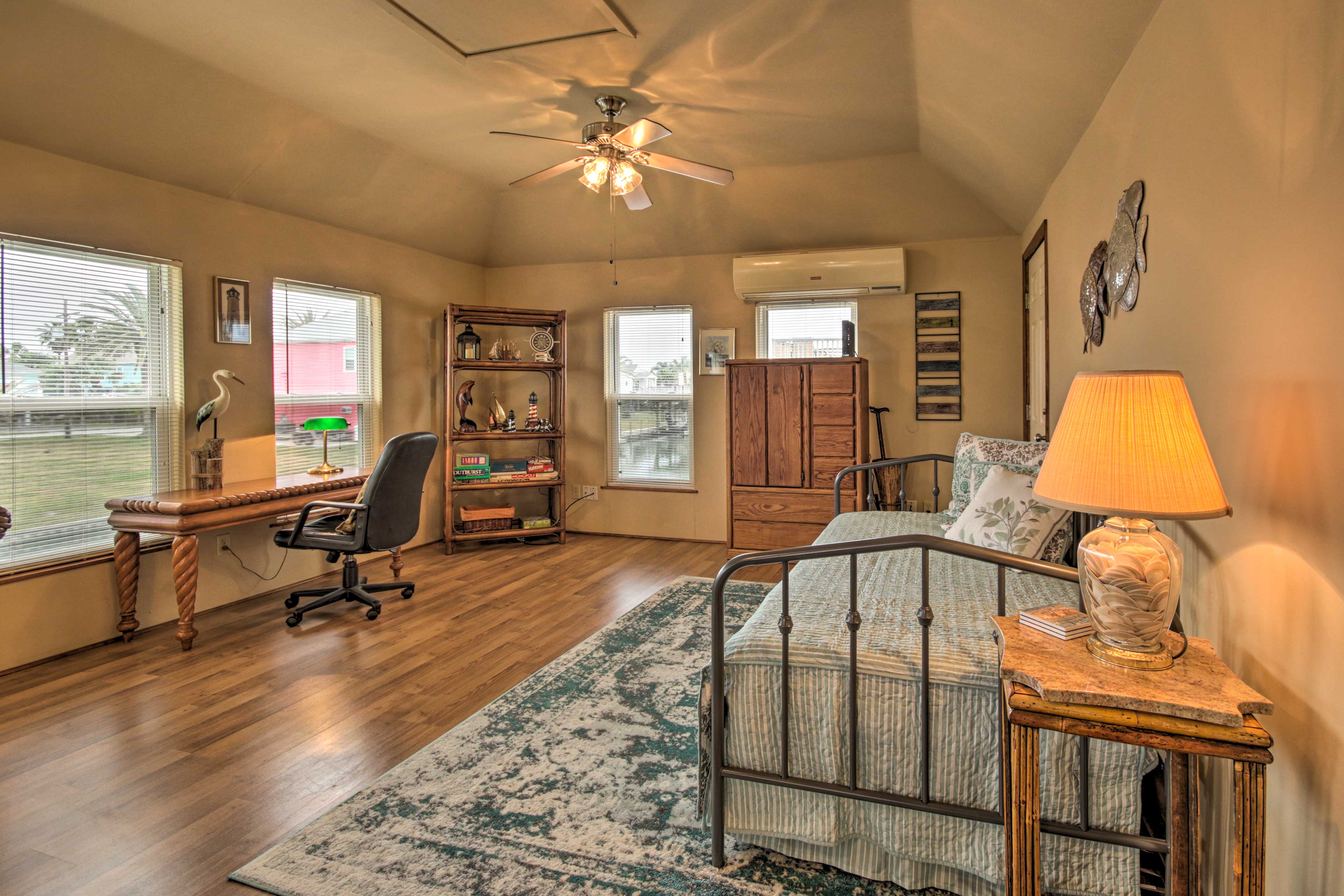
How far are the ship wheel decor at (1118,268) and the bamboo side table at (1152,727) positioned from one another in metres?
1.25

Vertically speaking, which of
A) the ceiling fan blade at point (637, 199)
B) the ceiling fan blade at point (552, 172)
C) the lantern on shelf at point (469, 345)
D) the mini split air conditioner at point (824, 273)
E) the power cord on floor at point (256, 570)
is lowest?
the power cord on floor at point (256, 570)

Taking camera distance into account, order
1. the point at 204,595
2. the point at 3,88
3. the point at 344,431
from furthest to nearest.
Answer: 1. the point at 344,431
2. the point at 204,595
3. the point at 3,88

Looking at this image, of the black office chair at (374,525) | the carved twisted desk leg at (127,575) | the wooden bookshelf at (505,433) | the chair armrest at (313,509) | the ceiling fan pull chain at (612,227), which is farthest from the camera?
the wooden bookshelf at (505,433)

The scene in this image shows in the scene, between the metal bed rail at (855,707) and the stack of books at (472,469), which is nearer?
the metal bed rail at (855,707)

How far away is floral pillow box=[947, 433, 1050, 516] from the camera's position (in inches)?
124

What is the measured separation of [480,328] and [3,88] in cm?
356

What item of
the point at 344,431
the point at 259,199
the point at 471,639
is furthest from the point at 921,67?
the point at 344,431

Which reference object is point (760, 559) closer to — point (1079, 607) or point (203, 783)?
point (1079, 607)

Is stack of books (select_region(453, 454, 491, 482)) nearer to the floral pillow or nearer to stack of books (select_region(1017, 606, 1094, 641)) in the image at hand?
the floral pillow

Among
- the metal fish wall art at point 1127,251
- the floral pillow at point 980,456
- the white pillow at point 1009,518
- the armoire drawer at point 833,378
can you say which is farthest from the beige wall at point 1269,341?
the armoire drawer at point 833,378

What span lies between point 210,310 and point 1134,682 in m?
4.64

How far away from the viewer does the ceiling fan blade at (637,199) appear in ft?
13.1

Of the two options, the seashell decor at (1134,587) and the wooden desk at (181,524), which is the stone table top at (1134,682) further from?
the wooden desk at (181,524)

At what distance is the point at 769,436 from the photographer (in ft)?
16.9
